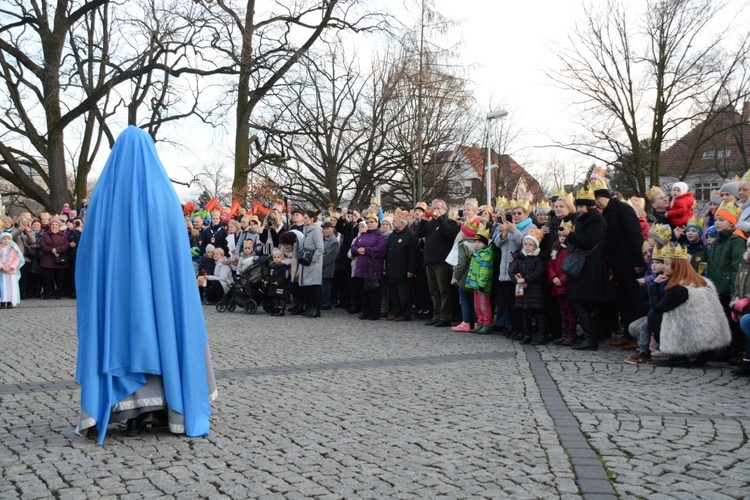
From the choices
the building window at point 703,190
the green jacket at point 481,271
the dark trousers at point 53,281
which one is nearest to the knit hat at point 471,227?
the green jacket at point 481,271

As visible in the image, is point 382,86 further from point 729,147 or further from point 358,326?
point 358,326

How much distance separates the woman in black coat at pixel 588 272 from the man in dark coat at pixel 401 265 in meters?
4.39

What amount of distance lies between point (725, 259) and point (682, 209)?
2216mm

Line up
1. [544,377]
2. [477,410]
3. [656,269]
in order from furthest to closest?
[656,269]
[544,377]
[477,410]

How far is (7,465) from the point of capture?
5082 mm

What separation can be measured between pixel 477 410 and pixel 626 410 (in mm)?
1254

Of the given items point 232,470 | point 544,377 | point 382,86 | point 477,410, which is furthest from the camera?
point 382,86

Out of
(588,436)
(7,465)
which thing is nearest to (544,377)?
(588,436)

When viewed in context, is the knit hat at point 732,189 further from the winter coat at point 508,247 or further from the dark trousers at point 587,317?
the winter coat at point 508,247

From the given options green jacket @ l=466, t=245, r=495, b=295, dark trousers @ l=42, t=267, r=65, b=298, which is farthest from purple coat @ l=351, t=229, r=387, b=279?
dark trousers @ l=42, t=267, r=65, b=298

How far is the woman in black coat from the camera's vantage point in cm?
1060

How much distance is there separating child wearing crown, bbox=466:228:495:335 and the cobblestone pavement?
8.41 ft

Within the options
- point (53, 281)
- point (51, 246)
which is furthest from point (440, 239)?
point (53, 281)

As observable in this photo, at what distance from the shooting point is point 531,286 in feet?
37.3
